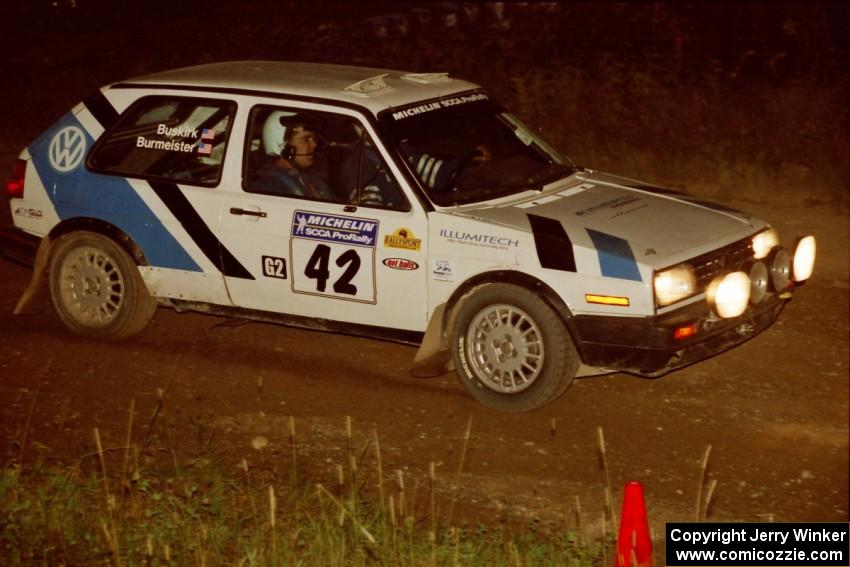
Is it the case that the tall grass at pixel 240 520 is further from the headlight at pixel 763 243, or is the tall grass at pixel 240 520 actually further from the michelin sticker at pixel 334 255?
the headlight at pixel 763 243

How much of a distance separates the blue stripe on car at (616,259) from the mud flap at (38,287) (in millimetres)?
3591

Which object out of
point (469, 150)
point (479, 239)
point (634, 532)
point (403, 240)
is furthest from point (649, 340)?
point (634, 532)

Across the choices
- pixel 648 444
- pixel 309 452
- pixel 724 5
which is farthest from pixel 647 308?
pixel 724 5

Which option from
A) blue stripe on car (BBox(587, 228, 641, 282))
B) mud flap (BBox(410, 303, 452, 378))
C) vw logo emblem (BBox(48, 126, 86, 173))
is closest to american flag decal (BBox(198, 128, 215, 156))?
vw logo emblem (BBox(48, 126, 86, 173))

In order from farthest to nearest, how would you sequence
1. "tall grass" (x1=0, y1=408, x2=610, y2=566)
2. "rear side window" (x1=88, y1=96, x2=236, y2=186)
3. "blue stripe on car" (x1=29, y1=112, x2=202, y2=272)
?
"blue stripe on car" (x1=29, y1=112, x2=202, y2=272)
"rear side window" (x1=88, y1=96, x2=236, y2=186)
"tall grass" (x1=0, y1=408, x2=610, y2=566)

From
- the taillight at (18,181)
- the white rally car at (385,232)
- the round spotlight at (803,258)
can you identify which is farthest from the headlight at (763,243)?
the taillight at (18,181)

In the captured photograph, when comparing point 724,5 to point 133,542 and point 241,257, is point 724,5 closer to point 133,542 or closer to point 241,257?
point 241,257

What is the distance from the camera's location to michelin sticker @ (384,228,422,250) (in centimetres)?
724

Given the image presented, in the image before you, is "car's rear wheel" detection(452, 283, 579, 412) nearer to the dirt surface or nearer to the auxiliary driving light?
Answer: the dirt surface

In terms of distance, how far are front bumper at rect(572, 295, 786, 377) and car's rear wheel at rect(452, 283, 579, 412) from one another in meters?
0.15

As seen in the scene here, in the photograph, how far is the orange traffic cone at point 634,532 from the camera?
490 cm

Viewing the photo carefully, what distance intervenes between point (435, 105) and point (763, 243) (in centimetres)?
206

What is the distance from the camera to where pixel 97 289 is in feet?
27.6

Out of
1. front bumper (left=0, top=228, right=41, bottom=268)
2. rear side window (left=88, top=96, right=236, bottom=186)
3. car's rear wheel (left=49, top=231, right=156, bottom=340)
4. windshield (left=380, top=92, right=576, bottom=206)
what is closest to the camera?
windshield (left=380, top=92, right=576, bottom=206)
